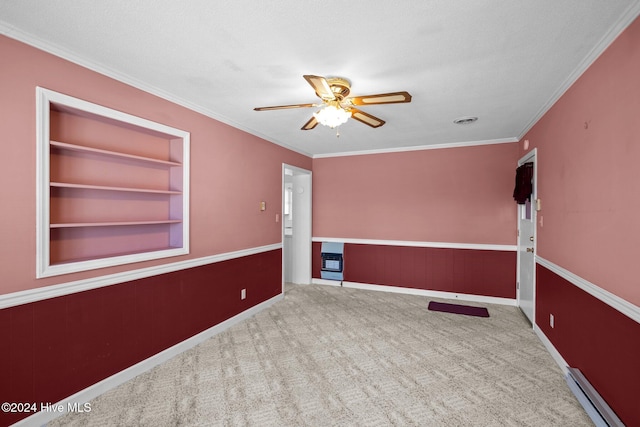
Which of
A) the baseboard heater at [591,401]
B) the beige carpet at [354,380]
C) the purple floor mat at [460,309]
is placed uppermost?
the baseboard heater at [591,401]

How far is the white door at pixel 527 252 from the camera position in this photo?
141 inches

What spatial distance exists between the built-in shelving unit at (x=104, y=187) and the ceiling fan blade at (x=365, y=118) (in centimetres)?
179

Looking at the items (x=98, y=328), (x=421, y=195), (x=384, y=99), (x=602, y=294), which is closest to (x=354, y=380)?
(x=602, y=294)

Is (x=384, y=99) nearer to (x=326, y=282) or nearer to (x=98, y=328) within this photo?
(x=98, y=328)

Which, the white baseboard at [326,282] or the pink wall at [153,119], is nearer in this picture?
the pink wall at [153,119]

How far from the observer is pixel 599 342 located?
203 cm

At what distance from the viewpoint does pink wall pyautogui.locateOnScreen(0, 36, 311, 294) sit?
1846mm

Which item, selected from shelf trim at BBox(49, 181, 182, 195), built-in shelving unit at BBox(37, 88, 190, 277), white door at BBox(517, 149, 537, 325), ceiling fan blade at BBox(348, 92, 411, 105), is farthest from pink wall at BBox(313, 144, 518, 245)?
shelf trim at BBox(49, 181, 182, 195)

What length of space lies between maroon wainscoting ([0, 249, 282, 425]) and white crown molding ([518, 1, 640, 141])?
154 inches

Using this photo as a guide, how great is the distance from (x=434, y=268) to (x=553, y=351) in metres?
2.18

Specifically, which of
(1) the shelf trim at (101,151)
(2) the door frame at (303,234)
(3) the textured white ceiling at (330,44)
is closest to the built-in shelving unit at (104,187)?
(1) the shelf trim at (101,151)

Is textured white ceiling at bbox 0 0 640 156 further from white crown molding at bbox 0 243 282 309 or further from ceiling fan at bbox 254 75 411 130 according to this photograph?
white crown molding at bbox 0 243 282 309

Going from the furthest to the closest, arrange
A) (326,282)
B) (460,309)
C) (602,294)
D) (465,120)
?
(326,282) < (460,309) < (465,120) < (602,294)

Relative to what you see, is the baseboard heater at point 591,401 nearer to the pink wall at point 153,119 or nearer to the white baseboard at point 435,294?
the white baseboard at point 435,294
